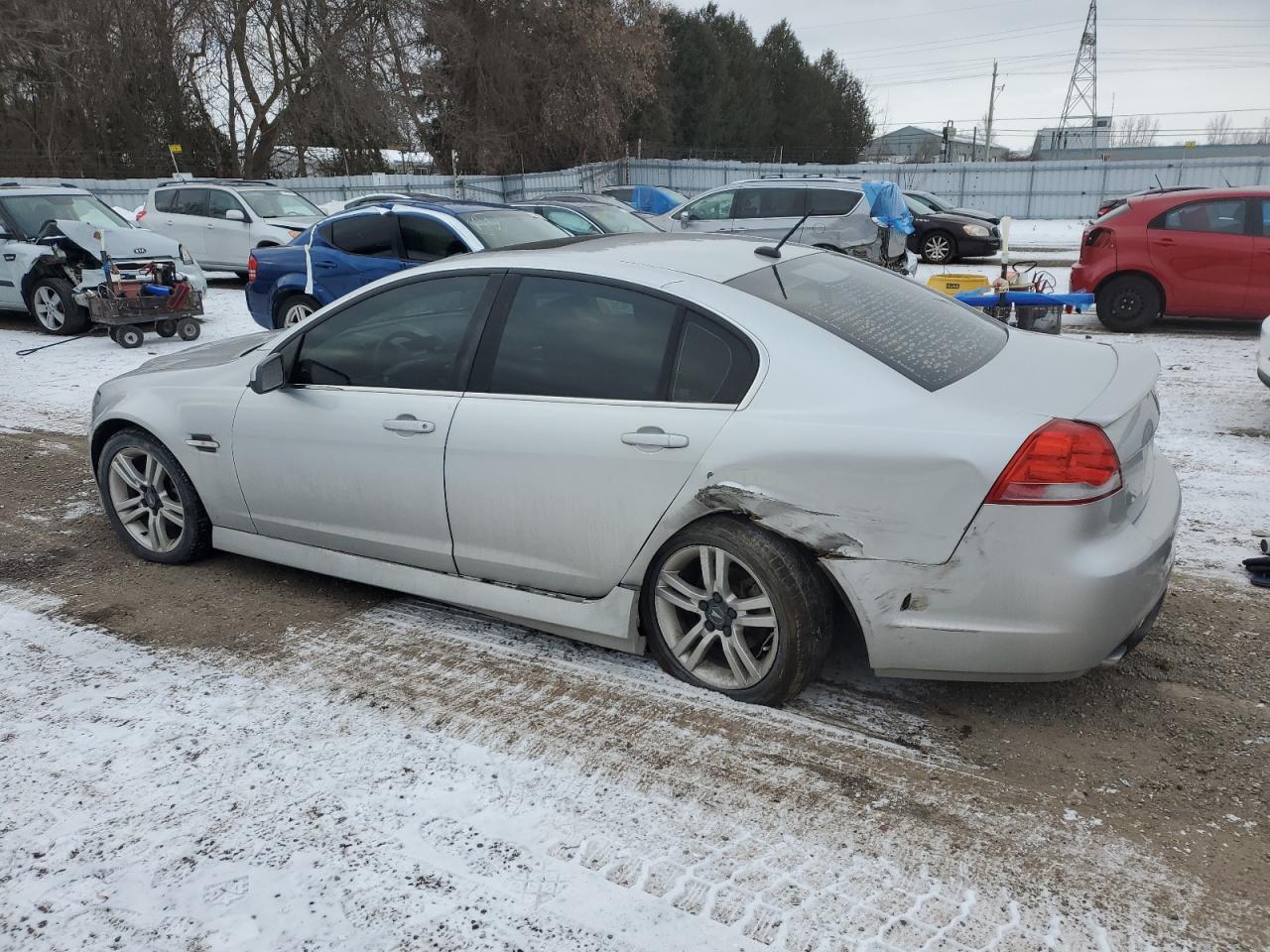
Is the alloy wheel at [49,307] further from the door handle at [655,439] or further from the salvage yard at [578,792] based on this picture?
the door handle at [655,439]

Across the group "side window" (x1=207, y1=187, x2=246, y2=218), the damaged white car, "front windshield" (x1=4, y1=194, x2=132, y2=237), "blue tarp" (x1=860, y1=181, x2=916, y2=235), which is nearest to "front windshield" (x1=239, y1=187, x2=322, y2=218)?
"side window" (x1=207, y1=187, x2=246, y2=218)

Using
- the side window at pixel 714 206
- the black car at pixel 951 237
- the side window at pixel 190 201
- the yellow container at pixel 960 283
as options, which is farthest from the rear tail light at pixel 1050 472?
the black car at pixel 951 237

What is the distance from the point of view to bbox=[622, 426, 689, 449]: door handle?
3295 millimetres

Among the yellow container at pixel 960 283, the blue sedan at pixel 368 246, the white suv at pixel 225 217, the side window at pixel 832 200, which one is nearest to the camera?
the blue sedan at pixel 368 246

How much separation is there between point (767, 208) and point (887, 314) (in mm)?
13181

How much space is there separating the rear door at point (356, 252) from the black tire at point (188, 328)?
2.39m

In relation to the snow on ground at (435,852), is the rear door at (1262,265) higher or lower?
higher

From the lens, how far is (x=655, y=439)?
333 centimetres

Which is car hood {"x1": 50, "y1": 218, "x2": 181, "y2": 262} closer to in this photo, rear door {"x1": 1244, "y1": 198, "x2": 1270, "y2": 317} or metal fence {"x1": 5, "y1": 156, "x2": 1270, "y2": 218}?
rear door {"x1": 1244, "y1": 198, "x2": 1270, "y2": 317}

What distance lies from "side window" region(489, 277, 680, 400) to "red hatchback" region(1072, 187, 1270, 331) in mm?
8810

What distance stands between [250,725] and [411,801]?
0.78 metres

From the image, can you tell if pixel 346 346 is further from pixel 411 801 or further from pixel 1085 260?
pixel 1085 260

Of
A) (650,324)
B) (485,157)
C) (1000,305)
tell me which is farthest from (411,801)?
(485,157)

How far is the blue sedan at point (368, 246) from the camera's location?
9.02m
